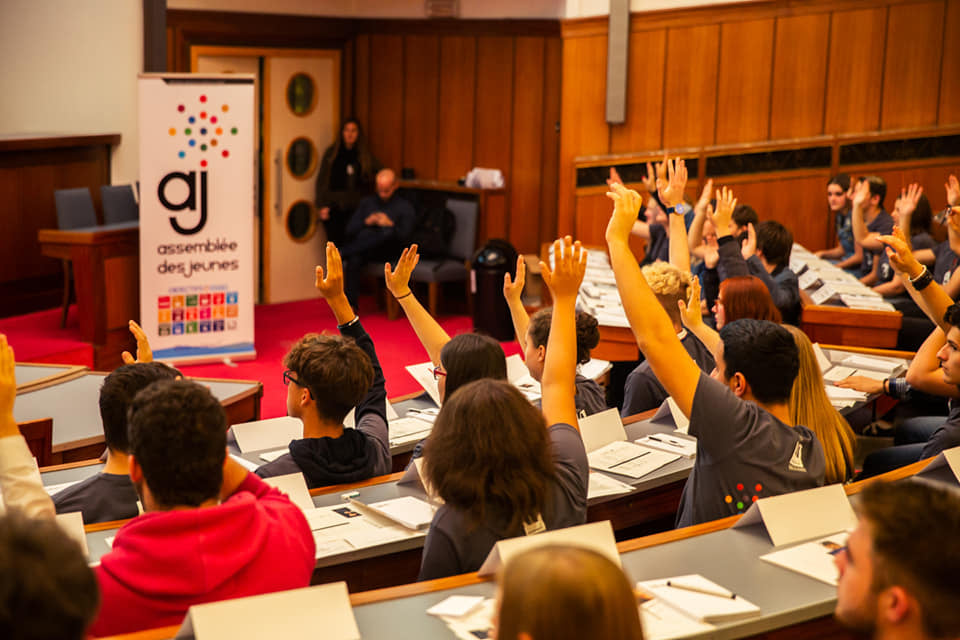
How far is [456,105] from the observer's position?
404 inches

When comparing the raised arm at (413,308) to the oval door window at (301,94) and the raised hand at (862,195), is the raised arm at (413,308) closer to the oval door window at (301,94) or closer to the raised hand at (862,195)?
the raised hand at (862,195)

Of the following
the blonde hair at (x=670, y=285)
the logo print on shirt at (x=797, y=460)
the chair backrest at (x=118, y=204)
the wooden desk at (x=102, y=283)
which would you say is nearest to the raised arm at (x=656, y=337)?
the logo print on shirt at (x=797, y=460)

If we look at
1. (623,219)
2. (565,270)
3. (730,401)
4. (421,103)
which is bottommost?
(730,401)

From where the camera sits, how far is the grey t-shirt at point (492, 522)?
230cm

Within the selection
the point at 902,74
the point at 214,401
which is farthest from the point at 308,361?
the point at 902,74

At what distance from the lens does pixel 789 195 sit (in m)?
9.17

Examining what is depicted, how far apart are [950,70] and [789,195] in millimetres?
1636

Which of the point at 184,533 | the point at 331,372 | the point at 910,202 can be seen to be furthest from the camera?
the point at 910,202

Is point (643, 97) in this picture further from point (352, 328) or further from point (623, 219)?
point (623, 219)

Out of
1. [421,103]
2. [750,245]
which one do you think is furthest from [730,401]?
[421,103]

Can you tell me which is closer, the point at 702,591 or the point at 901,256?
the point at 702,591

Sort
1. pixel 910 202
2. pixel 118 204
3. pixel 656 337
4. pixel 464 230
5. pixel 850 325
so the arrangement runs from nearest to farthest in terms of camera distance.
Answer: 1. pixel 656 337
2. pixel 850 325
3. pixel 910 202
4. pixel 118 204
5. pixel 464 230

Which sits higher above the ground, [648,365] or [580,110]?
[580,110]

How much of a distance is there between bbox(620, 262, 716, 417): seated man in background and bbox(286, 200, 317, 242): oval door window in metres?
6.06
